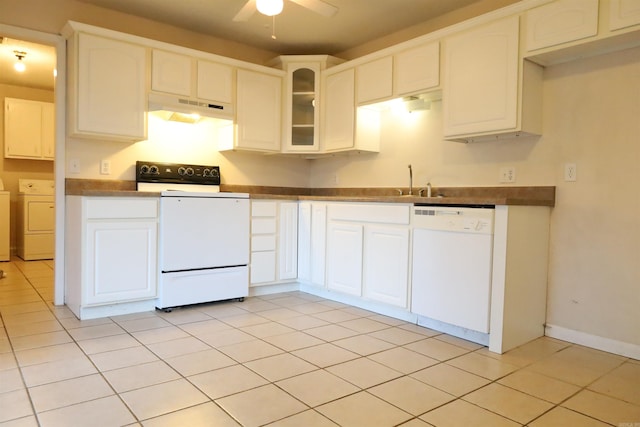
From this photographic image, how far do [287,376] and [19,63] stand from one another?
505 centimetres

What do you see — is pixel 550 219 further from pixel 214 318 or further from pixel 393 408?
pixel 214 318

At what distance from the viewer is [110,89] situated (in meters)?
3.27

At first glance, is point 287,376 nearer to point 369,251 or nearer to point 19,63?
point 369,251

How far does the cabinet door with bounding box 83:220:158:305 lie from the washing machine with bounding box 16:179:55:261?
332cm

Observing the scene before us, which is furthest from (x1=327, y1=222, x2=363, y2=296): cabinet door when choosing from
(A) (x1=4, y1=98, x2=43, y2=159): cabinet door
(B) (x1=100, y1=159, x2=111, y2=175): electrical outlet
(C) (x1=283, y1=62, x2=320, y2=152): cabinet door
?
(A) (x1=4, y1=98, x2=43, y2=159): cabinet door

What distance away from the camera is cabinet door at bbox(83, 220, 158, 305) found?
2.93 meters

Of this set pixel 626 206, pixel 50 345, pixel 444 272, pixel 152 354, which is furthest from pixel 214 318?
pixel 626 206

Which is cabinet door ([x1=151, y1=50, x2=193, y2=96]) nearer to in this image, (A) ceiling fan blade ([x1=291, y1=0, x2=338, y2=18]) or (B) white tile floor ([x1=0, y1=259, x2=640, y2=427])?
(A) ceiling fan blade ([x1=291, y1=0, x2=338, y2=18])

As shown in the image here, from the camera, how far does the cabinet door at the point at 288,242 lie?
388 centimetres

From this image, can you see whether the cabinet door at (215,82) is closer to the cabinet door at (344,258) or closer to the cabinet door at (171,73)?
the cabinet door at (171,73)

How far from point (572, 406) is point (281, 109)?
3387mm

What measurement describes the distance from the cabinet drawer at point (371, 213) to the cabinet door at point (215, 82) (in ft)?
4.66

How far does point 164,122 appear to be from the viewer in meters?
3.86

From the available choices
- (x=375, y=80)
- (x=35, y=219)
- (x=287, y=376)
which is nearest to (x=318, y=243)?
(x=375, y=80)
